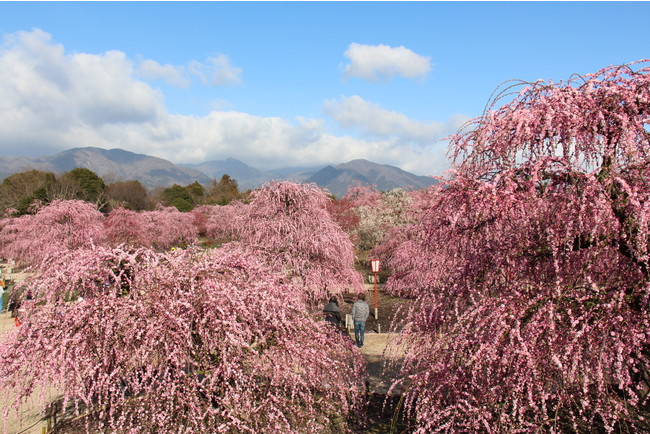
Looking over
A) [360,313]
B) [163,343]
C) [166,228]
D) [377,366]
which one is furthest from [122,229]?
[163,343]

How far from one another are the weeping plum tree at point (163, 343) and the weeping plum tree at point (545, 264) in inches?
71.0

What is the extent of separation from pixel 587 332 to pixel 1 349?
6350 millimetres

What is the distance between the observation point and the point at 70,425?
7.11 meters

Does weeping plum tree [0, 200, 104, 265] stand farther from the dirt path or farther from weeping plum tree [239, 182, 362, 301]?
the dirt path

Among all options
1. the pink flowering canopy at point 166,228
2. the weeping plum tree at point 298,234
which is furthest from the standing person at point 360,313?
the pink flowering canopy at point 166,228

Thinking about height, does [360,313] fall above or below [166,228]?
below

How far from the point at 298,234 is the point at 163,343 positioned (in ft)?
24.8

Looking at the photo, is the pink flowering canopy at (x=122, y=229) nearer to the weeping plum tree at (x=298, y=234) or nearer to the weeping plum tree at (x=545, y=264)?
the weeping plum tree at (x=298, y=234)

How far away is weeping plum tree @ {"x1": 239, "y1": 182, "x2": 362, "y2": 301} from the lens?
1216 centimetres

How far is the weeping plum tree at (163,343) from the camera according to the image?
4633 mm

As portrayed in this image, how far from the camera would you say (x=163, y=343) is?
478cm

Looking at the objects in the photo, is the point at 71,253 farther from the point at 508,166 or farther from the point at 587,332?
the point at 587,332

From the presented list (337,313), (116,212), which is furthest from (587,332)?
(116,212)

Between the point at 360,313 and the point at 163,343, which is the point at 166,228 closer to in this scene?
the point at 360,313
